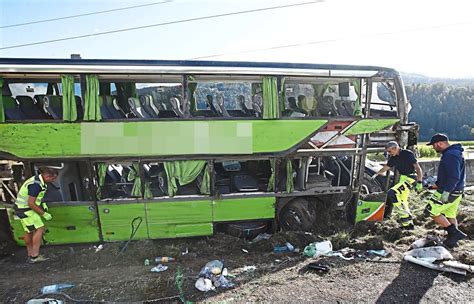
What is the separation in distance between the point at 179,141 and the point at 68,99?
6.79 ft

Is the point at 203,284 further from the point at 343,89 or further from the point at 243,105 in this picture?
the point at 343,89

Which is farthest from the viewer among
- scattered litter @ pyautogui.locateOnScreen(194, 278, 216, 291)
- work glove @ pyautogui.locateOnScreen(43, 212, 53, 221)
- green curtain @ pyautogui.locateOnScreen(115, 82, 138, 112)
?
green curtain @ pyautogui.locateOnScreen(115, 82, 138, 112)

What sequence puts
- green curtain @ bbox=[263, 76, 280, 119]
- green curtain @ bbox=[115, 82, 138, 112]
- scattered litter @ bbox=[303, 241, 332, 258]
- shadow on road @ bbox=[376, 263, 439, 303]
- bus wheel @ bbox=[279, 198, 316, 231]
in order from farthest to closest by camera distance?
1. green curtain @ bbox=[115, 82, 138, 112]
2. bus wheel @ bbox=[279, 198, 316, 231]
3. green curtain @ bbox=[263, 76, 280, 119]
4. scattered litter @ bbox=[303, 241, 332, 258]
5. shadow on road @ bbox=[376, 263, 439, 303]

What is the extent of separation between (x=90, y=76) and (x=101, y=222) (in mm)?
2722

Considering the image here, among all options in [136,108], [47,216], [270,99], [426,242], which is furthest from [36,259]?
[426,242]

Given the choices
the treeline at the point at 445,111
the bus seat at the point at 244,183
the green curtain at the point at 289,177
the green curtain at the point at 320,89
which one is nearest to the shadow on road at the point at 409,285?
the green curtain at the point at 289,177

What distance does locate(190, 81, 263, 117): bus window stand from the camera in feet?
19.1

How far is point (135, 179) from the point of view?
18.0 feet

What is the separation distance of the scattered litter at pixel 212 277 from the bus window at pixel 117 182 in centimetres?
204

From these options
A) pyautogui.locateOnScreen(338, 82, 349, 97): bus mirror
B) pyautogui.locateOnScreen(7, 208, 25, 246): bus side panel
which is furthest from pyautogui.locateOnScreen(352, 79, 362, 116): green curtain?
pyautogui.locateOnScreen(7, 208, 25, 246): bus side panel

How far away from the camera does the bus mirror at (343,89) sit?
629 cm

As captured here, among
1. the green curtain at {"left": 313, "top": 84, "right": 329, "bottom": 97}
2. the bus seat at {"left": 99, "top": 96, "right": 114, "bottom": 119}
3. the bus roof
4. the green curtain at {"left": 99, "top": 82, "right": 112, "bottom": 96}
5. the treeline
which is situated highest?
the bus roof

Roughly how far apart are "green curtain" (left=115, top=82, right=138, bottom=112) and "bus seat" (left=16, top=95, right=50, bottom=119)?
145 centimetres

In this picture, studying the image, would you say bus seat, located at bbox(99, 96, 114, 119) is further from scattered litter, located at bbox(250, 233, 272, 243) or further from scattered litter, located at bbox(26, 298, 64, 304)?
scattered litter, located at bbox(250, 233, 272, 243)
